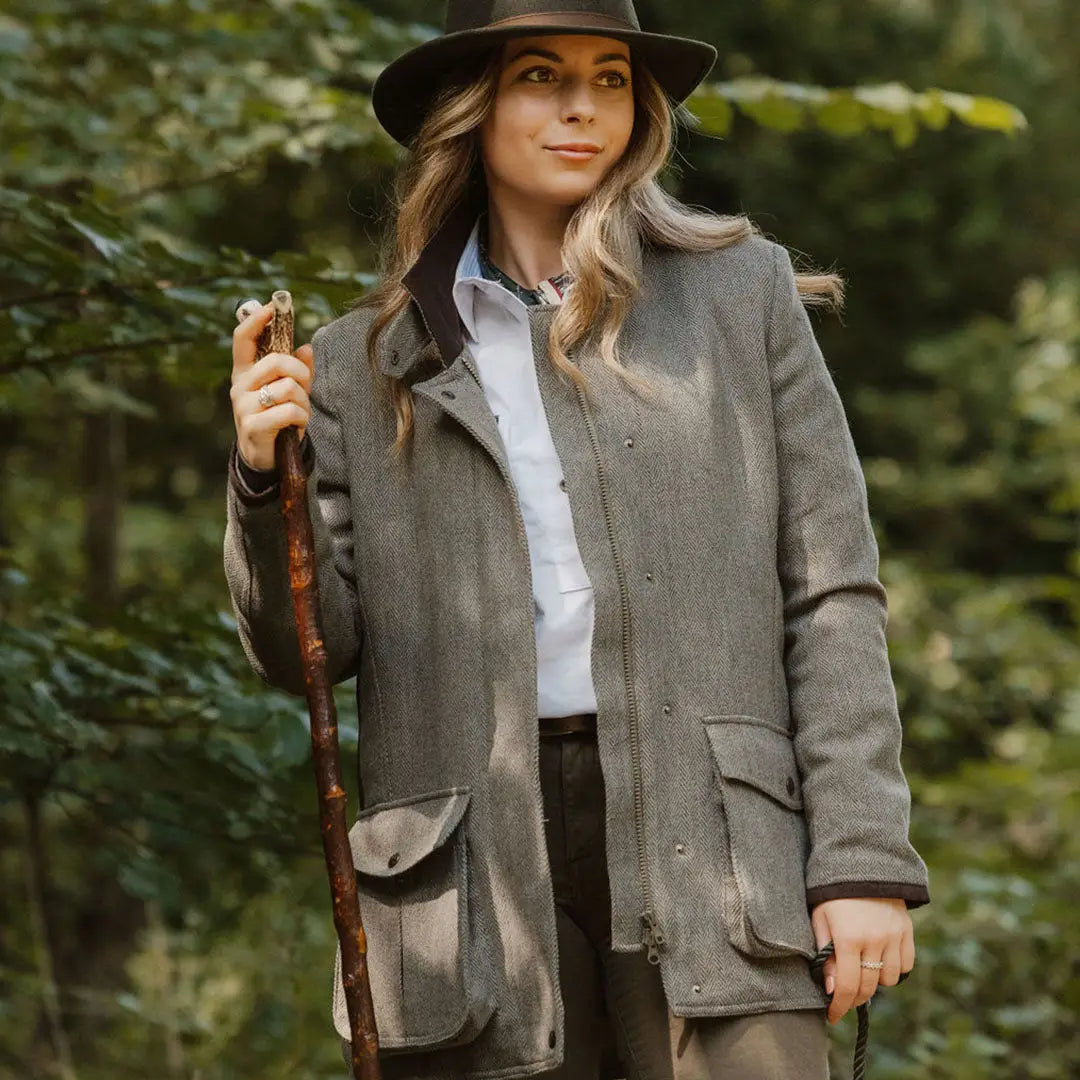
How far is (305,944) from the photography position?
5.50m

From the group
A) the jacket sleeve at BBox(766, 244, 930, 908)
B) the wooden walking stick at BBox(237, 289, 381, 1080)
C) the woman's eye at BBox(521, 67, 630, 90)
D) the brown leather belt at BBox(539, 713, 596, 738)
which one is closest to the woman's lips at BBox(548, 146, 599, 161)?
the woman's eye at BBox(521, 67, 630, 90)

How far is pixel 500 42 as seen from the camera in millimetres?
2607

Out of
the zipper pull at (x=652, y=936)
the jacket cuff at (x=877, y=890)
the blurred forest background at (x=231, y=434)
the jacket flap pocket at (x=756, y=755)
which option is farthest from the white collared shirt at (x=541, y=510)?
the blurred forest background at (x=231, y=434)

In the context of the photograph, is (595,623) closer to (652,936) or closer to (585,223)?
(652,936)

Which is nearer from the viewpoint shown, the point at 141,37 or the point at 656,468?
the point at 656,468

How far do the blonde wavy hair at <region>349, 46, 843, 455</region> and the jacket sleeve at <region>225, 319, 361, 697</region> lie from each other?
11 cm

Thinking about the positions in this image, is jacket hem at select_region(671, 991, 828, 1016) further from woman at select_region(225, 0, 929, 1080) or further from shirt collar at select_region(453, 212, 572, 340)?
shirt collar at select_region(453, 212, 572, 340)

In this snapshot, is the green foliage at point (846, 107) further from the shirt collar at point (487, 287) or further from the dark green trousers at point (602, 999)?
the dark green trousers at point (602, 999)

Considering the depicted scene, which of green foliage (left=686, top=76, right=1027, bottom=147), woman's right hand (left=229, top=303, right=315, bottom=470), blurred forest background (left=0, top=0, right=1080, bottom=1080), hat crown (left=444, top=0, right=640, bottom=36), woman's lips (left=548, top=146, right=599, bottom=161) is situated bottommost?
blurred forest background (left=0, top=0, right=1080, bottom=1080)

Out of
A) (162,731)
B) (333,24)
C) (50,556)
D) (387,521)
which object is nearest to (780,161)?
(50,556)

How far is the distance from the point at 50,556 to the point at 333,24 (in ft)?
10.8

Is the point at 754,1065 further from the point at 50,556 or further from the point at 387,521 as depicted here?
the point at 50,556

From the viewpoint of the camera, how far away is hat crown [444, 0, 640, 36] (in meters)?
2.57

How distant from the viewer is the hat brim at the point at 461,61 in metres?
2.58
